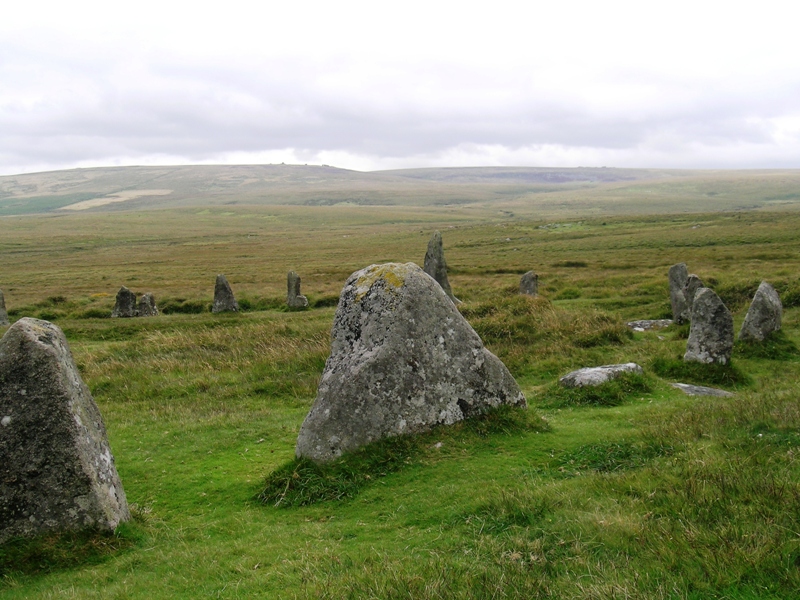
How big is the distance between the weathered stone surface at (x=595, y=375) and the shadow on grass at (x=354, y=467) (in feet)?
14.4

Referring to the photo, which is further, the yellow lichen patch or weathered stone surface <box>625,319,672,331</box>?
weathered stone surface <box>625,319,672,331</box>

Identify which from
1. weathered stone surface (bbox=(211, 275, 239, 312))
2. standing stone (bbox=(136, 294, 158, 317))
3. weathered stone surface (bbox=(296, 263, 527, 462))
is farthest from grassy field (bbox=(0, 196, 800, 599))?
standing stone (bbox=(136, 294, 158, 317))

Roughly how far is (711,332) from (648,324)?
27.0 ft

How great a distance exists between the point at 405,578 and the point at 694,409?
24.4ft

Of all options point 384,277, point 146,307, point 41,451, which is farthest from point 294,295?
point 41,451

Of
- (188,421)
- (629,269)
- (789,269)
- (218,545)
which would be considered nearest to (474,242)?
Answer: (629,269)

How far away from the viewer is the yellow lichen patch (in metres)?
9.80

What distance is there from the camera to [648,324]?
2292 cm

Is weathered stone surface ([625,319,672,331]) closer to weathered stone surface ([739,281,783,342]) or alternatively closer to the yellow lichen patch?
weathered stone surface ([739,281,783,342])

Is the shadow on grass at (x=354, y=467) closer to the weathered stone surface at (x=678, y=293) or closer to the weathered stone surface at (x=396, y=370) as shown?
the weathered stone surface at (x=396, y=370)

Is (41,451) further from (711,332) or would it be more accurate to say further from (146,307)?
(146,307)

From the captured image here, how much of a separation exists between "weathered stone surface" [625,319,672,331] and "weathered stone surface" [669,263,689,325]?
14.5 inches

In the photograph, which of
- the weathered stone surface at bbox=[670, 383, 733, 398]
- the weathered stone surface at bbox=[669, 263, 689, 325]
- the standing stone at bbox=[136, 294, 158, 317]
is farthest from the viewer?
the standing stone at bbox=[136, 294, 158, 317]

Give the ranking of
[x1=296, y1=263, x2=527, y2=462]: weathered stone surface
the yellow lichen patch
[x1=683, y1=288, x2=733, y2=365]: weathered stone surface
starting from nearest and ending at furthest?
[x1=296, y1=263, x2=527, y2=462]: weathered stone surface, the yellow lichen patch, [x1=683, y1=288, x2=733, y2=365]: weathered stone surface
